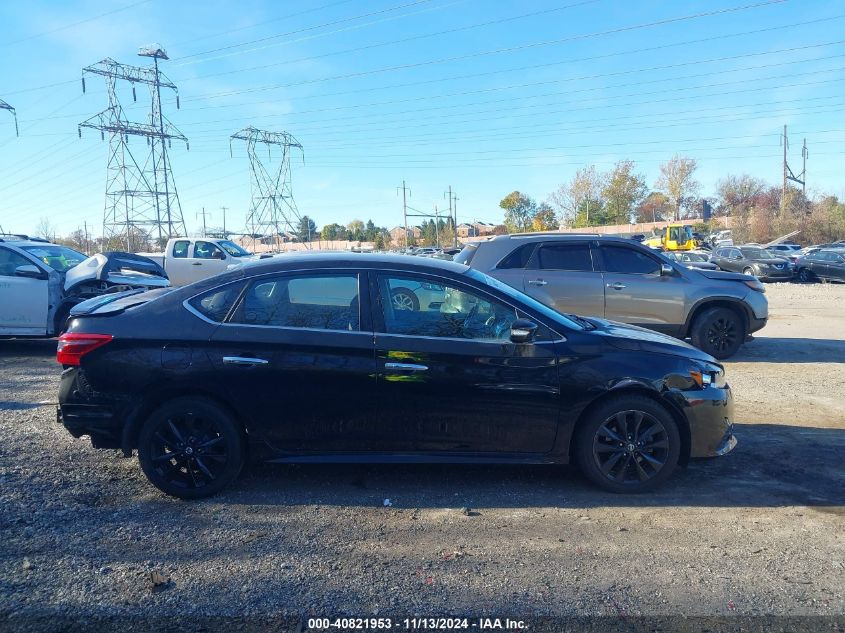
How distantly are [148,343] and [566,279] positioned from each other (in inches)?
255

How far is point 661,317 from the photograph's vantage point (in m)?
9.40

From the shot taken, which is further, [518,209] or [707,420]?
[518,209]

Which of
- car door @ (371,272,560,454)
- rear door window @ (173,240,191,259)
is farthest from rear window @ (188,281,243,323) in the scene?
rear door window @ (173,240,191,259)

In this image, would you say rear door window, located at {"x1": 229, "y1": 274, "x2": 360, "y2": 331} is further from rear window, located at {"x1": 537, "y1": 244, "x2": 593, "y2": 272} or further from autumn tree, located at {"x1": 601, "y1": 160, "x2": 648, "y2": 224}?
autumn tree, located at {"x1": 601, "y1": 160, "x2": 648, "y2": 224}

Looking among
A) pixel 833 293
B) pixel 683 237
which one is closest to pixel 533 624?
pixel 833 293

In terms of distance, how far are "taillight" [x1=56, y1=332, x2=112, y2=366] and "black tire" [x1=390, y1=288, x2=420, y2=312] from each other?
1.98m

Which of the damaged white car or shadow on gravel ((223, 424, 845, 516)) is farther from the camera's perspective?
the damaged white car

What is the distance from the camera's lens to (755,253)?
93.7ft

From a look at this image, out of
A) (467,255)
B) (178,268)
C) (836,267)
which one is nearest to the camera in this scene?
(467,255)

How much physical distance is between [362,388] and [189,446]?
125cm

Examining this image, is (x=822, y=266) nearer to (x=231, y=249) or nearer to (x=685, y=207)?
(x=231, y=249)

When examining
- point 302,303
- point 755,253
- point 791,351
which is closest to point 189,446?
point 302,303

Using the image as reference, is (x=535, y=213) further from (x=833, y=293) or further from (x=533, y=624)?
(x=533, y=624)

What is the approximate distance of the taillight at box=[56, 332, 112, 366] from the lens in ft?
14.4
